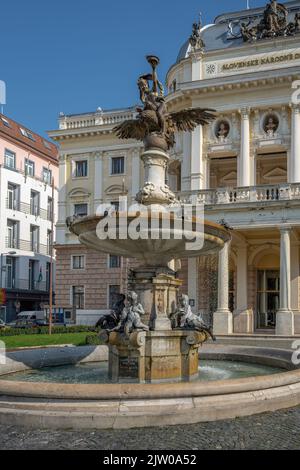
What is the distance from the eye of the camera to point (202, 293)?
114 ft

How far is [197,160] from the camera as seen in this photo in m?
36.1

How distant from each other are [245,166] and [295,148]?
3.15 metres

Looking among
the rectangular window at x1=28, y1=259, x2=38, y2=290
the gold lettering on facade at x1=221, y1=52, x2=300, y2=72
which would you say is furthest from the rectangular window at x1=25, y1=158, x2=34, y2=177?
the gold lettering on facade at x1=221, y1=52, x2=300, y2=72

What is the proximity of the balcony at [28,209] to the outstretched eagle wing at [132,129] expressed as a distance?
40.3 meters

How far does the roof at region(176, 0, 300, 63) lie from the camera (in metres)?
37.5

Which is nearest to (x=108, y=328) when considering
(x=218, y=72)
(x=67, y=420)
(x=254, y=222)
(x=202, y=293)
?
(x=67, y=420)

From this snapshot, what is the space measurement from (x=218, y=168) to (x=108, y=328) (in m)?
29.9

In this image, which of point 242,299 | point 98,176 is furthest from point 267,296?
point 98,176

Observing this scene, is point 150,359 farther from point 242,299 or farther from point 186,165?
point 186,165

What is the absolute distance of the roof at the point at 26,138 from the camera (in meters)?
52.0

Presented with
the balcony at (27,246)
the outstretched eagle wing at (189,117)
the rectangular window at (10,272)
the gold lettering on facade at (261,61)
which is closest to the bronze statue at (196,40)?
the gold lettering on facade at (261,61)

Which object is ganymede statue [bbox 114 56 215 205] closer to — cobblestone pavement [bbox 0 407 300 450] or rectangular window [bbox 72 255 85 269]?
cobblestone pavement [bbox 0 407 300 450]

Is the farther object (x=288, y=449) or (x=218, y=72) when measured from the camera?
(x=218, y=72)
